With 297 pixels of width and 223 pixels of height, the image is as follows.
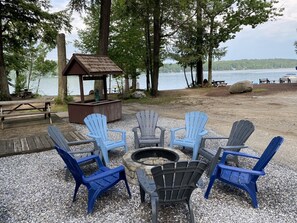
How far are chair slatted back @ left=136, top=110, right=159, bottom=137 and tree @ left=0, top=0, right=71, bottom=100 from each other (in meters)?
10.7

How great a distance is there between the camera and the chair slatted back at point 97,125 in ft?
15.1

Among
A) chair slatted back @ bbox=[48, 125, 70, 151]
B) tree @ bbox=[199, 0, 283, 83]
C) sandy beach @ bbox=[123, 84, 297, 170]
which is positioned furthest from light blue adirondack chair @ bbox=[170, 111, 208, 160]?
tree @ bbox=[199, 0, 283, 83]

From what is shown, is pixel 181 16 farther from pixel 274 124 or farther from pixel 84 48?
pixel 274 124

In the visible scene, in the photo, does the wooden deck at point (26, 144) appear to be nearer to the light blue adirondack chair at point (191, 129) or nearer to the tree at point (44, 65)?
the light blue adirondack chair at point (191, 129)

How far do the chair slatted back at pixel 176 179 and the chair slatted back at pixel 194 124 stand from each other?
2267 mm

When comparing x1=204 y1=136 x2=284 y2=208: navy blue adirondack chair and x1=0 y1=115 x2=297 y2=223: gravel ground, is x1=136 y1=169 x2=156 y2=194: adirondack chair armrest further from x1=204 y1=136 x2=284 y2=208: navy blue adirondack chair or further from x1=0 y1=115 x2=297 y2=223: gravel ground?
x1=204 y1=136 x2=284 y2=208: navy blue adirondack chair

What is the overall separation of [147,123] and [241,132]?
1.98 m

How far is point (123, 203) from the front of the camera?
2.92 meters

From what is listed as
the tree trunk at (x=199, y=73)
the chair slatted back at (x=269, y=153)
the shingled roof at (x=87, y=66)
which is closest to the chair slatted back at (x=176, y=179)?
the chair slatted back at (x=269, y=153)

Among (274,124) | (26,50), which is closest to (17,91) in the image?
(26,50)

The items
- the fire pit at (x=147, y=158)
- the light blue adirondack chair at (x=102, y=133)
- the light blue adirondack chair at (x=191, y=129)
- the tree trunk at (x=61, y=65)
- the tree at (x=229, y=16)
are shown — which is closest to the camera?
the fire pit at (x=147, y=158)

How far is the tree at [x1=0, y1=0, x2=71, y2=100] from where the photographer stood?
12844 millimetres

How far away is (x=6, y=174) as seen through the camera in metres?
3.83

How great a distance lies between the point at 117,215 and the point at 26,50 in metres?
20.2
